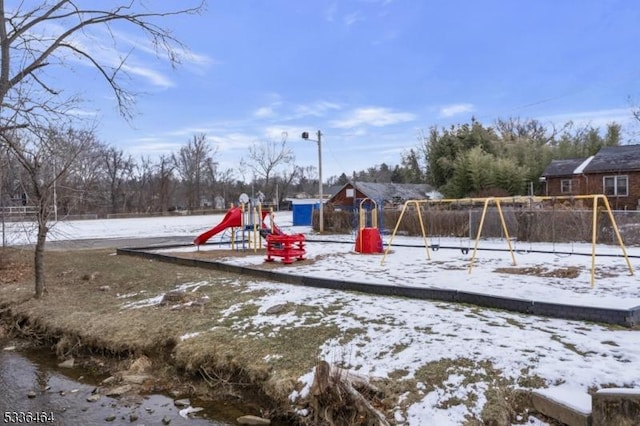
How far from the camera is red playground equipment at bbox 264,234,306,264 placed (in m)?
12.4

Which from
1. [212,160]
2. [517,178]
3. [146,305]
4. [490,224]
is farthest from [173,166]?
[146,305]

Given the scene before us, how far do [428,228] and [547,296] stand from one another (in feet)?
44.4

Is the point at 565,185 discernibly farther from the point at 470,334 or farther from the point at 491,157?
the point at 470,334

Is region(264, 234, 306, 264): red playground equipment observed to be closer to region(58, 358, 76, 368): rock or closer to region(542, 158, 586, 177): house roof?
region(58, 358, 76, 368): rock

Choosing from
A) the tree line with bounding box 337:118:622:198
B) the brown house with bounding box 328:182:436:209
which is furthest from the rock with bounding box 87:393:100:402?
the brown house with bounding box 328:182:436:209

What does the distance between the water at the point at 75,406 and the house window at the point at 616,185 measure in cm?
3013

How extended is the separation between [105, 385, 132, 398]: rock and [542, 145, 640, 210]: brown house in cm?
2831

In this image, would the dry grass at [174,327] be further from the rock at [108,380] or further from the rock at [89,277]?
the rock at [108,380]

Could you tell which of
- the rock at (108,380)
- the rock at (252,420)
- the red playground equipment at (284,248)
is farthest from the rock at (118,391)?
the red playground equipment at (284,248)

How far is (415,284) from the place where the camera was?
8789 millimetres

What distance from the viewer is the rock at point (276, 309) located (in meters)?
7.16

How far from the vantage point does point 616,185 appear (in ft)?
94.1

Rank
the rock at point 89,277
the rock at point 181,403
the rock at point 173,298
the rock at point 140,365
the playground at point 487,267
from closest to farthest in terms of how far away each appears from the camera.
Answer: the rock at point 181,403 → the rock at point 140,365 → the playground at point 487,267 → the rock at point 173,298 → the rock at point 89,277

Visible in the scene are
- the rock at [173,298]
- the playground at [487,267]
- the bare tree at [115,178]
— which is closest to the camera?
the playground at [487,267]
